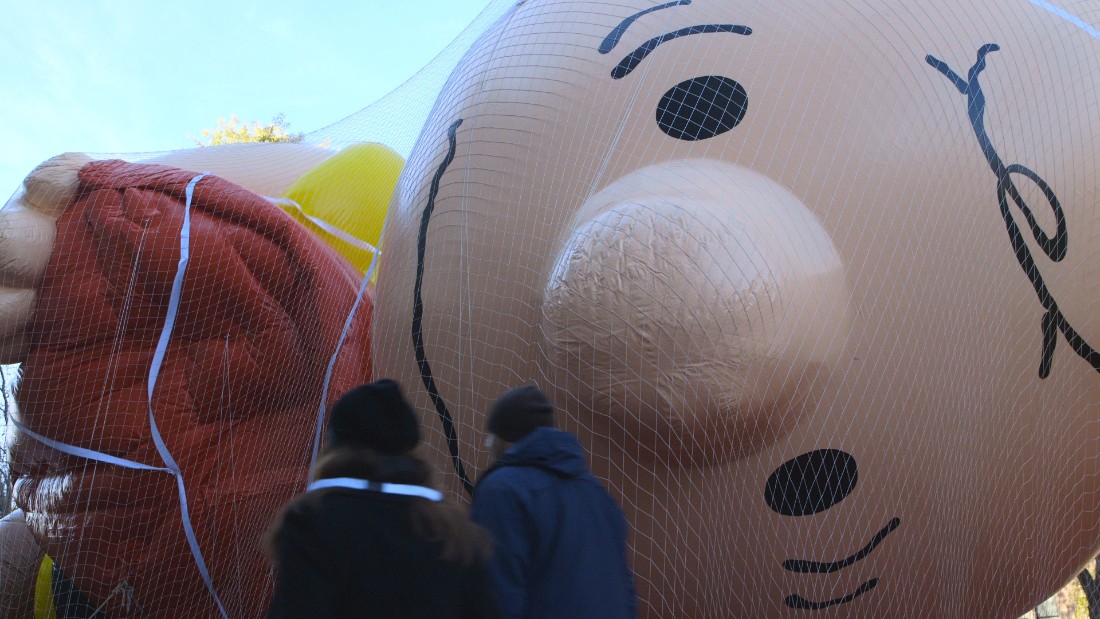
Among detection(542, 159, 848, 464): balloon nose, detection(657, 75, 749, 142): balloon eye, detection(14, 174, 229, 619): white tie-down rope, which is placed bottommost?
detection(14, 174, 229, 619): white tie-down rope

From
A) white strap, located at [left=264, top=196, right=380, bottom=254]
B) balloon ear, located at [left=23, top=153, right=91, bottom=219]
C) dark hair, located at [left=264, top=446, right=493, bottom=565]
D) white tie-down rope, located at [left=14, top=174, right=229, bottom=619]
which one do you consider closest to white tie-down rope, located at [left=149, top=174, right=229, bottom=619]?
white tie-down rope, located at [left=14, top=174, right=229, bottom=619]

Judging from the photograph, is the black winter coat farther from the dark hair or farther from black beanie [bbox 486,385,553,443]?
black beanie [bbox 486,385,553,443]

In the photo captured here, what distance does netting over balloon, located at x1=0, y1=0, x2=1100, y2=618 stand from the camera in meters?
2.32

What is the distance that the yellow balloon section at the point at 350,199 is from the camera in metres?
4.59

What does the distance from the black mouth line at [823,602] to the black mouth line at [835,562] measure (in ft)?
0.29

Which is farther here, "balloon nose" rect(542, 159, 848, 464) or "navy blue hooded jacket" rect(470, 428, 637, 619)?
"balloon nose" rect(542, 159, 848, 464)

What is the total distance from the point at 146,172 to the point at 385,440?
2.35 meters

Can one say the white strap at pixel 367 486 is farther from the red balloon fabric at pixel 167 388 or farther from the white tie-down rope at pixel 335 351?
the red balloon fabric at pixel 167 388

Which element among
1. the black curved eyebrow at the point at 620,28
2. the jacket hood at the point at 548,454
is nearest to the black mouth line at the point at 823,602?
the jacket hood at the point at 548,454

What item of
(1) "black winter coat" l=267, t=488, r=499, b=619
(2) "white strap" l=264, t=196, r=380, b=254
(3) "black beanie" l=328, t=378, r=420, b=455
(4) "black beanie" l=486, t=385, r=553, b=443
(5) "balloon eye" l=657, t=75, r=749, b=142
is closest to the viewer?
(1) "black winter coat" l=267, t=488, r=499, b=619

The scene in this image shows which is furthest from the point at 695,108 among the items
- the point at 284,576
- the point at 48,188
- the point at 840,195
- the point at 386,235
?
the point at 48,188

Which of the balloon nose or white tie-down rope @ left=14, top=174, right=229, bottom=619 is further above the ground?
the balloon nose

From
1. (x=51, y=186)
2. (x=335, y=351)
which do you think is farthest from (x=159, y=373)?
(x=51, y=186)

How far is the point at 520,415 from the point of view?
2.16 m
